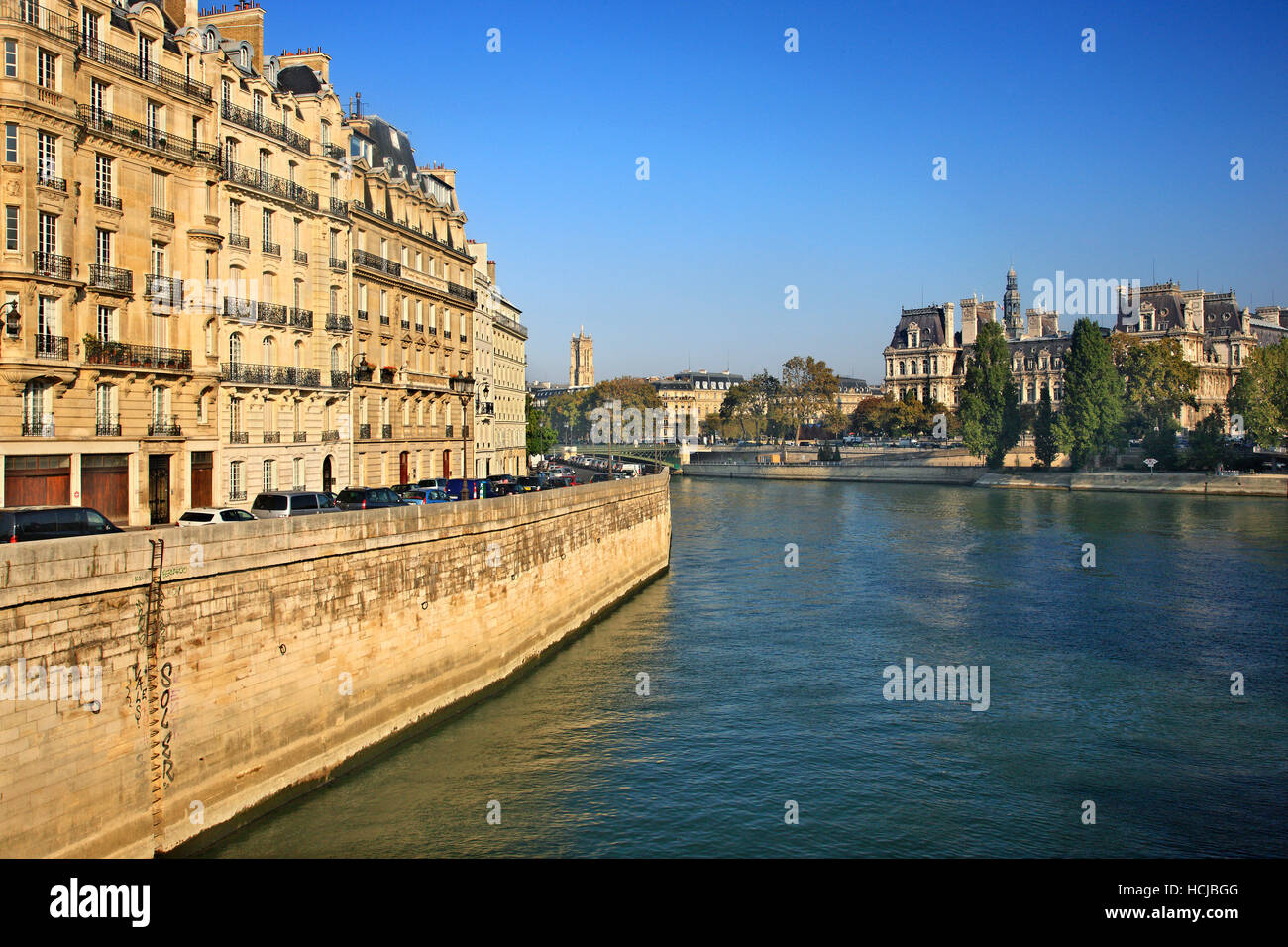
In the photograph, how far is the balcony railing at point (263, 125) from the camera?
33.8m

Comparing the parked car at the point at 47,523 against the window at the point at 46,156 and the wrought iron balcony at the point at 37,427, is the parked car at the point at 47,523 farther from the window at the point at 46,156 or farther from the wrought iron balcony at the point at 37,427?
the window at the point at 46,156

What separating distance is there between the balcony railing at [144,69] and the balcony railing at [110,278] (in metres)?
5.39

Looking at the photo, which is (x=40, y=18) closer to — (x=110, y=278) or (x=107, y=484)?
(x=110, y=278)

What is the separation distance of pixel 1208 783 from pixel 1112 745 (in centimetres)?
236

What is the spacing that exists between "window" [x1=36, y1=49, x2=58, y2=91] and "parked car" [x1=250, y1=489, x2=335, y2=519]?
1137 centimetres

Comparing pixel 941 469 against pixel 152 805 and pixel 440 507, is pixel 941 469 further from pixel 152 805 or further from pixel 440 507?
pixel 152 805

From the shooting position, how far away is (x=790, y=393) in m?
152

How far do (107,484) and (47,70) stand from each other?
10526mm

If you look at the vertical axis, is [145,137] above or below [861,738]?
above

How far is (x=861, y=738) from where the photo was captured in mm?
22797

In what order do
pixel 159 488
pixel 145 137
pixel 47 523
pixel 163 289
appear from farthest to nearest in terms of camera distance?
pixel 159 488 → pixel 163 289 → pixel 145 137 → pixel 47 523

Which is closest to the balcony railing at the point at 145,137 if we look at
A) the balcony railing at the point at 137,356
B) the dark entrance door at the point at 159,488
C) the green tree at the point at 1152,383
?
the balcony railing at the point at 137,356

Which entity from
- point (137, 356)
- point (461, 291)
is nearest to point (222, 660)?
A: point (137, 356)

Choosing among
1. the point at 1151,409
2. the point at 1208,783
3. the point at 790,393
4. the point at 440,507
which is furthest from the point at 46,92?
the point at 790,393
